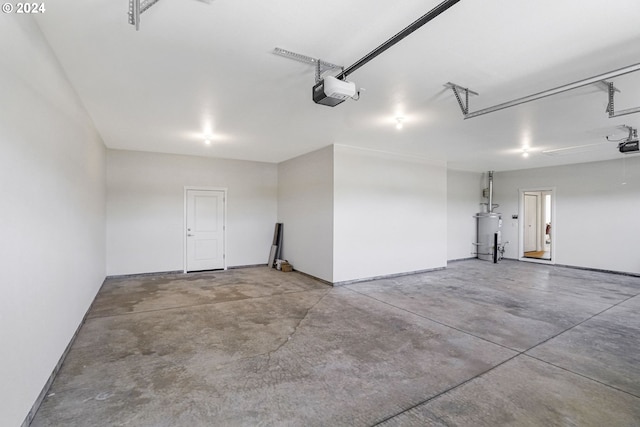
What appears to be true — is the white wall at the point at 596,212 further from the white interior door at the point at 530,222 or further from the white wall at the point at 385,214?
the white wall at the point at 385,214

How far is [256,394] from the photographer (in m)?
2.38

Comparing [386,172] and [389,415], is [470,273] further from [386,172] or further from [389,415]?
[389,415]

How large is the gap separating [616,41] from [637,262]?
717 cm

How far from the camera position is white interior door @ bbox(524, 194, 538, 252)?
9.77 meters

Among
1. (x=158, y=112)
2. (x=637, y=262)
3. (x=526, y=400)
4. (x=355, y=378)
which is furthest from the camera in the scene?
(x=637, y=262)

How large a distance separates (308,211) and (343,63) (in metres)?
4.10

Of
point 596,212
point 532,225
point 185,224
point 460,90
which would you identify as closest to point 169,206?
point 185,224

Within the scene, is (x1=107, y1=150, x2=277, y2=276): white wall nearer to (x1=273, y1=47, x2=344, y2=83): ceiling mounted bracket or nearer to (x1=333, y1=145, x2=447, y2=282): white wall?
(x1=333, y1=145, x2=447, y2=282): white wall

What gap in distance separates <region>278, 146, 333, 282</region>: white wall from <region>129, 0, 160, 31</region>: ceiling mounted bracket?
13.5 feet

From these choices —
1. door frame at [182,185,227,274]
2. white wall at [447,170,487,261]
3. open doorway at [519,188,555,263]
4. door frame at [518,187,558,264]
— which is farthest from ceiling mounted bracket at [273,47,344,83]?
open doorway at [519,188,555,263]

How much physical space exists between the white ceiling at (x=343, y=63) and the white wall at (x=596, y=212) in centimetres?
326

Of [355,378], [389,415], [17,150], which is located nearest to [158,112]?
[17,150]

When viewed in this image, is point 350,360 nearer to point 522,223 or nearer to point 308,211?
point 308,211

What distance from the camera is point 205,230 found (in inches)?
283
